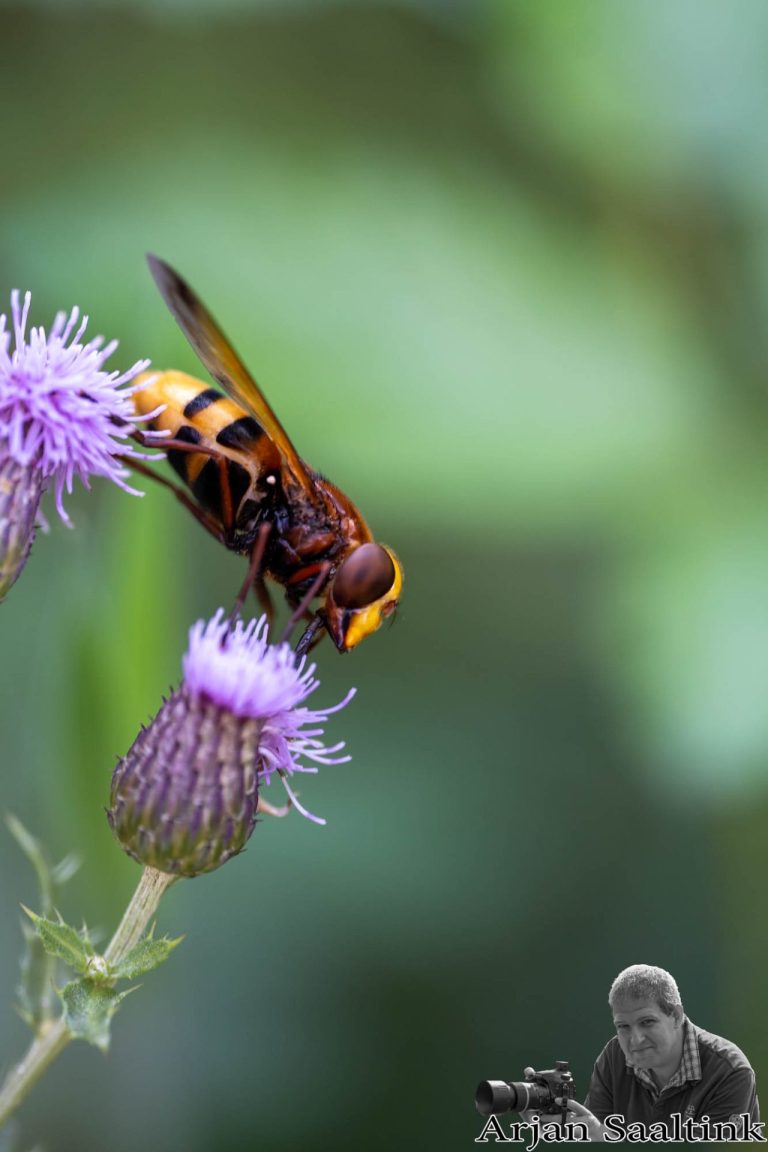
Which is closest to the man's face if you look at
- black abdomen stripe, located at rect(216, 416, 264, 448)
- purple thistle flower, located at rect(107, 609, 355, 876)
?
purple thistle flower, located at rect(107, 609, 355, 876)

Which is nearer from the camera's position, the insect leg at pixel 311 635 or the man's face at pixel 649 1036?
the man's face at pixel 649 1036

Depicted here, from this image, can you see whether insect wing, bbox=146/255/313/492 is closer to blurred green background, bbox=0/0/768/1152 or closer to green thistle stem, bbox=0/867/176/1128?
blurred green background, bbox=0/0/768/1152

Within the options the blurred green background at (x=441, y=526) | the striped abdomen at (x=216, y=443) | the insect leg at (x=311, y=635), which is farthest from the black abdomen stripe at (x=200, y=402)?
the blurred green background at (x=441, y=526)

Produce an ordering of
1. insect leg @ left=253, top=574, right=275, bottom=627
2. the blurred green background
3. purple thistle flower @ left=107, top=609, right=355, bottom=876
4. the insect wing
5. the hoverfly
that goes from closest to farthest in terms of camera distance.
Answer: purple thistle flower @ left=107, top=609, right=355, bottom=876 → the insect wing → the hoverfly → insect leg @ left=253, top=574, right=275, bottom=627 → the blurred green background

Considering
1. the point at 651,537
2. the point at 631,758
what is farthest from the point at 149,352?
the point at 631,758

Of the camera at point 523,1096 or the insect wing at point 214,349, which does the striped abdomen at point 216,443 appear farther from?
the camera at point 523,1096

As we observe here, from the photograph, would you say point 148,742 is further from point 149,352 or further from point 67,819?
point 149,352
